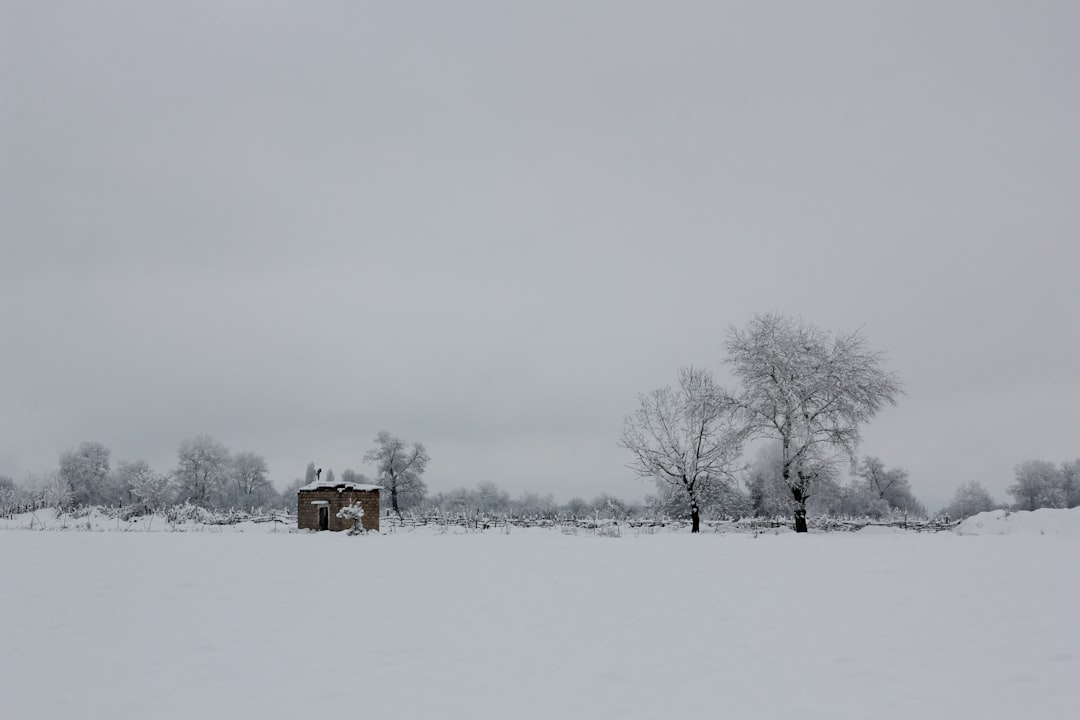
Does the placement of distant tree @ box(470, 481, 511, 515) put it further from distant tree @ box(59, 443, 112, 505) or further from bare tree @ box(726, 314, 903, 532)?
bare tree @ box(726, 314, 903, 532)

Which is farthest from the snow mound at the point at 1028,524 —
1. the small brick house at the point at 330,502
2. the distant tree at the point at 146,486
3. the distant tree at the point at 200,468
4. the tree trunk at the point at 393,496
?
the distant tree at the point at 200,468

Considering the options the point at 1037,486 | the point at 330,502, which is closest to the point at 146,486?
the point at 330,502

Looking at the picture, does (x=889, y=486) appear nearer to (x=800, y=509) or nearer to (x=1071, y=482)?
(x=1071, y=482)

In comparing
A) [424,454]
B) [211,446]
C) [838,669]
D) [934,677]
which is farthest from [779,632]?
[211,446]

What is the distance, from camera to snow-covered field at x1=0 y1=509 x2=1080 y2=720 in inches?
250

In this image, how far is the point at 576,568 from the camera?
12.7 metres

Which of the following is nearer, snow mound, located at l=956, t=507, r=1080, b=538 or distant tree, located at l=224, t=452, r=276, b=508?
snow mound, located at l=956, t=507, r=1080, b=538

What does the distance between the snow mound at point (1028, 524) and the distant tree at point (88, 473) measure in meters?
89.9

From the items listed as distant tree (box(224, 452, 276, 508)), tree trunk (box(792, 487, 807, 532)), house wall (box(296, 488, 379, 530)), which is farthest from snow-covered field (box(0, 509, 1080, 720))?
distant tree (box(224, 452, 276, 508))

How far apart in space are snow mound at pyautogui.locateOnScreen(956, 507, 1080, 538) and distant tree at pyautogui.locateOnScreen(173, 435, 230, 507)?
277 feet

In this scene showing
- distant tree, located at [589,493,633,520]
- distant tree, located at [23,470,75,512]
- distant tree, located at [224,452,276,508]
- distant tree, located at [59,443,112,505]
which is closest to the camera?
distant tree, located at [589,493,633,520]

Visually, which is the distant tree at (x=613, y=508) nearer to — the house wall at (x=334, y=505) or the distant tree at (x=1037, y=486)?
the house wall at (x=334, y=505)

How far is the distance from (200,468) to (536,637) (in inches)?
3528

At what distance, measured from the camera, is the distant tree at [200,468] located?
83500 millimetres
